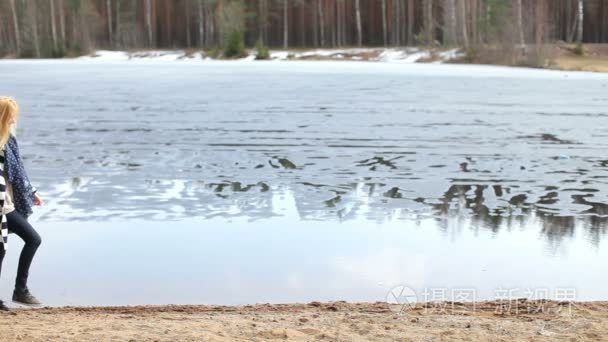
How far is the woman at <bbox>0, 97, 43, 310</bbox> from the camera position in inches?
218

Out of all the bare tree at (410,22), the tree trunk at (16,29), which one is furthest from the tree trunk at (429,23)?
the tree trunk at (16,29)

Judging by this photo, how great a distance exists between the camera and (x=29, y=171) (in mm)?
11125

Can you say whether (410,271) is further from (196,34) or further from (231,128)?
(196,34)

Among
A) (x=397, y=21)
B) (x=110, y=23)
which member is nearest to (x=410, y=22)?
(x=397, y=21)

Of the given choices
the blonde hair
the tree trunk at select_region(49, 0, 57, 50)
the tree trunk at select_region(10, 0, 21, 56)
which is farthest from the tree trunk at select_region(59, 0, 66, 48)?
the blonde hair

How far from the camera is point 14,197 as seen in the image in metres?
5.82

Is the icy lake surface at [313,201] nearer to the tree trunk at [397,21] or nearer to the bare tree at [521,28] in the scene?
the bare tree at [521,28]

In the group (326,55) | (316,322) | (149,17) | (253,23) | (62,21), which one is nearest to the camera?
(316,322)

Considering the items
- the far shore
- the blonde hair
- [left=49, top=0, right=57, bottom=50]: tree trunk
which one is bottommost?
the far shore

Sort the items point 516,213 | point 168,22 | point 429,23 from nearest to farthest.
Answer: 1. point 516,213
2. point 429,23
3. point 168,22

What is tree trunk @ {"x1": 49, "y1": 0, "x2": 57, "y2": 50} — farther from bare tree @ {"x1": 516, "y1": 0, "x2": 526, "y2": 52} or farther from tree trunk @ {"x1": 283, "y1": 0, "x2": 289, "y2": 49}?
bare tree @ {"x1": 516, "y1": 0, "x2": 526, "y2": 52}

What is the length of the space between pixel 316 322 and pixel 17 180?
2135 millimetres

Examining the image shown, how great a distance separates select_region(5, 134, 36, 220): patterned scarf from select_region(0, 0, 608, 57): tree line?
148 ft

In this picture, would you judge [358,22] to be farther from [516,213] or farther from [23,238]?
[23,238]
